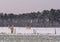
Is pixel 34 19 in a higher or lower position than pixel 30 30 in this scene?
higher

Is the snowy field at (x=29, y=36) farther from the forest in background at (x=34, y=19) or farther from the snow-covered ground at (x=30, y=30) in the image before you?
the forest in background at (x=34, y=19)

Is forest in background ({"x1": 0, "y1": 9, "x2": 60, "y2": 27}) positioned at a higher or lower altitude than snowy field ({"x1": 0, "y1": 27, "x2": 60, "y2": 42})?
higher

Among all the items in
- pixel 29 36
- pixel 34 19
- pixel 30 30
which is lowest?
pixel 29 36

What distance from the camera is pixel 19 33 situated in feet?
19.7

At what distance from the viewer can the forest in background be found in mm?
5934

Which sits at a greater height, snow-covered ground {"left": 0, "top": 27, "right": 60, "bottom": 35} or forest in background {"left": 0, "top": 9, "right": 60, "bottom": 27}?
forest in background {"left": 0, "top": 9, "right": 60, "bottom": 27}

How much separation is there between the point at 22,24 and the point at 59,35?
92cm

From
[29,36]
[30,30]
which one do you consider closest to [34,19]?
[30,30]

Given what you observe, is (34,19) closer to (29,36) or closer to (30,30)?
(30,30)

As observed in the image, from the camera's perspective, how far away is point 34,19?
6.00 metres

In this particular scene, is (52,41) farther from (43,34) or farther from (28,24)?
(28,24)

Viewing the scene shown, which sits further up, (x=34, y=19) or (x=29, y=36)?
(x=34, y=19)

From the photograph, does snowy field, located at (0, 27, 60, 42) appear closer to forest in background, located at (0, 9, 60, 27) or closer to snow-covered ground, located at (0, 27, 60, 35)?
snow-covered ground, located at (0, 27, 60, 35)

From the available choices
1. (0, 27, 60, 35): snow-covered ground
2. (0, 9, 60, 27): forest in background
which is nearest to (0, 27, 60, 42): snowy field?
(0, 27, 60, 35): snow-covered ground
